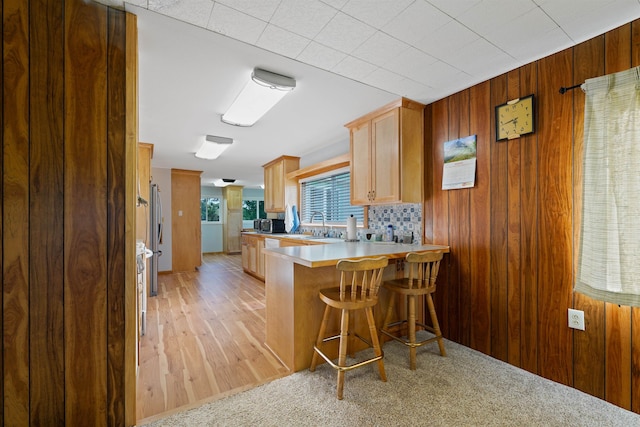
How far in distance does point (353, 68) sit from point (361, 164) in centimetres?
125

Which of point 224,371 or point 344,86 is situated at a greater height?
point 344,86

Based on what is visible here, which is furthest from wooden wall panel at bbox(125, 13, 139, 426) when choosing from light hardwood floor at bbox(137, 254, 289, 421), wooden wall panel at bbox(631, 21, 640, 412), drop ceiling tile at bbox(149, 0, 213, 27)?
wooden wall panel at bbox(631, 21, 640, 412)

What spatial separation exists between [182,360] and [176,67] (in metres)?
2.36

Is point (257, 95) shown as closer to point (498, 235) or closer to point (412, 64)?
point (412, 64)

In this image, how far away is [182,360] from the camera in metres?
2.29

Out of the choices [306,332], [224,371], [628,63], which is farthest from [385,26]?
[224,371]

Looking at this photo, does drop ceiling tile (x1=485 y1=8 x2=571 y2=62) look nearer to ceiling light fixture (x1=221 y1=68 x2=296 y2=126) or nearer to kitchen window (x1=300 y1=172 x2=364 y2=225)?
ceiling light fixture (x1=221 y1=68 x2=296 y2=126)

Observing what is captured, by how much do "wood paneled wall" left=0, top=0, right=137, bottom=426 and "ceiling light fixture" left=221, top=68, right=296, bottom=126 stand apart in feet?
2.87

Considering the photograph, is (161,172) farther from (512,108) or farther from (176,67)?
(512,108)

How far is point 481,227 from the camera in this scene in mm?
2357

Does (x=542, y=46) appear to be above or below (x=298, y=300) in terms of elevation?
above

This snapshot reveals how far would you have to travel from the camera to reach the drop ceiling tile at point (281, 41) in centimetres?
169

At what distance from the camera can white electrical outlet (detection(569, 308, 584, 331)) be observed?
1.80 metres

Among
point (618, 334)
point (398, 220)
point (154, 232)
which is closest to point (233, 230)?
point (154, 232)
